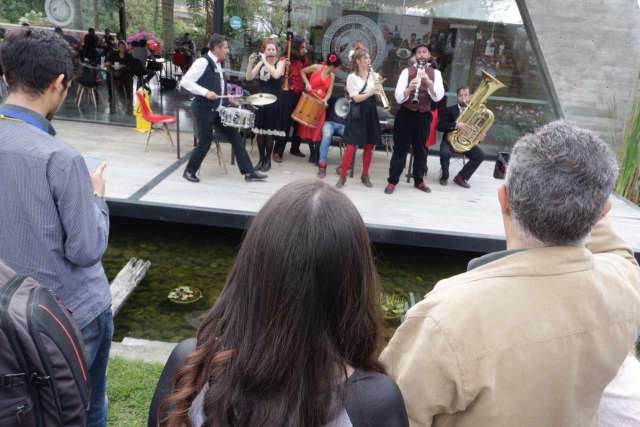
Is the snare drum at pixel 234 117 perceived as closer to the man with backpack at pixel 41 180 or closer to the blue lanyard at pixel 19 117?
the man with backpack at pixel 41 180

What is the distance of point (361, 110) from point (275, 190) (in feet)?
5.39

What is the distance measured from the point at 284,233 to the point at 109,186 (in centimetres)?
515

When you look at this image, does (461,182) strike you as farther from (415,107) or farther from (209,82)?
(209,82)

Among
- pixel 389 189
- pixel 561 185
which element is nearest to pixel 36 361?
pixel 561 185

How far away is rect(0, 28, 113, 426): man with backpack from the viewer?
169cm

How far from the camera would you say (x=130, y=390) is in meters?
2.91

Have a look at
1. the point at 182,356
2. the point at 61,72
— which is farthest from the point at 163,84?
the point at 182,356

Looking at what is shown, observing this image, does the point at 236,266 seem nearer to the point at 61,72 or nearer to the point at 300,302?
the point at 300,302

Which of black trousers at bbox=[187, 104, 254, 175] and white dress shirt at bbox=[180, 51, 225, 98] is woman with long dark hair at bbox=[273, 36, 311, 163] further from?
white dress shirt at bbox=[180, 51, 225, 98]

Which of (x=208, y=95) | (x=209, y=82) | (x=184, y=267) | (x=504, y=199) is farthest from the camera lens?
(x=209, y=82)

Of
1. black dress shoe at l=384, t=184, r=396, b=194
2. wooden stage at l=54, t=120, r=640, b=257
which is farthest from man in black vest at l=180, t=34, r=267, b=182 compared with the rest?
black dress shoe at l=384, t=184, r=396, b=194

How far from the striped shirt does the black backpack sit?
0.44 m

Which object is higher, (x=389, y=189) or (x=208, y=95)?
(x=208, y=95)

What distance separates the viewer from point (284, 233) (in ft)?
3.36
